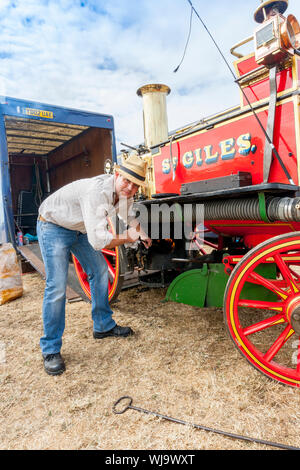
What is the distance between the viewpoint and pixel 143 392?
5.90 feet

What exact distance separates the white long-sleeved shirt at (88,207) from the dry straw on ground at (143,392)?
36.6 inches

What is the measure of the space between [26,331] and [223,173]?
7.62 feet

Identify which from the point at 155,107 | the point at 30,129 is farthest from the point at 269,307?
the point at 30,129

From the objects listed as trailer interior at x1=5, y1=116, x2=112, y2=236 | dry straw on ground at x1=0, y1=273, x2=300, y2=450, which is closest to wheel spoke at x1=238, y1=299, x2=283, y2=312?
dry straw on ground at x1=0, y1=273, x2=300, y2=450

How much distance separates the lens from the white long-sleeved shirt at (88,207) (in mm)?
1947

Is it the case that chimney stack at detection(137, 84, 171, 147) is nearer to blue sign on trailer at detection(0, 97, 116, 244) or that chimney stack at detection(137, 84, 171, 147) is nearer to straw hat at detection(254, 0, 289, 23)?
blue sign on trailer at detection(0, 97, 116, 244)

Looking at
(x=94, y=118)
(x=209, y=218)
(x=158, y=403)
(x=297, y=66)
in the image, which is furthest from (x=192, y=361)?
(x=94, y=118)

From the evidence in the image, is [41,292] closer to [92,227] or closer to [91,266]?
[91,266]

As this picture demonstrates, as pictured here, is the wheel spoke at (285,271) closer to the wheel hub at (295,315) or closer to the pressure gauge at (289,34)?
the wheel hub at (295,315)

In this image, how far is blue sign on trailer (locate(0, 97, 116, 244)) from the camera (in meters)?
4.95

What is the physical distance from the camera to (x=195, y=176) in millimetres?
2424

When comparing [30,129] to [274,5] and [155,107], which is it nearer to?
[155,107]

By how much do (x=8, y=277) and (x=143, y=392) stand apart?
2784 mm

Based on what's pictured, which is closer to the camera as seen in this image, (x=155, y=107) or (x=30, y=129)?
(x=155, y=107)
